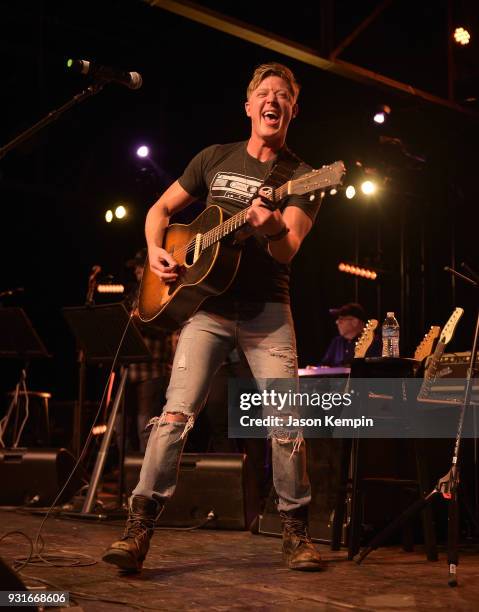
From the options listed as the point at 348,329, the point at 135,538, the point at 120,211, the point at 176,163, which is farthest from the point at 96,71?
the point at 120,211

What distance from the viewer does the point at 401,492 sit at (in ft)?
15.2

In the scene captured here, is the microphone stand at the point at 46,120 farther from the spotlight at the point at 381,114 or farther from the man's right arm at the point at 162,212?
the spotlight at the point at 381,114

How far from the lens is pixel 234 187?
3.74 metres

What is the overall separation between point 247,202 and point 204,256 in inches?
12.8

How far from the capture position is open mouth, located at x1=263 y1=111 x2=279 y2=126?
3725 mm

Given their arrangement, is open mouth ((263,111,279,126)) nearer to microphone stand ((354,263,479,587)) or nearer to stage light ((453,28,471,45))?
microphone stand ((354,263,479,587))

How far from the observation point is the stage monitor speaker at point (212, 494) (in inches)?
202

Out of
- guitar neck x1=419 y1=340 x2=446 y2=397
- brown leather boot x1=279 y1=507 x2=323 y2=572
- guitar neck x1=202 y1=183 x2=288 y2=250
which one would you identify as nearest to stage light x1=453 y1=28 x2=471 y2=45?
guitar neck x1=419 y1=340 x2=446 y2=397

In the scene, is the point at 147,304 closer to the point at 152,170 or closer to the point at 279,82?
the point at 279,82

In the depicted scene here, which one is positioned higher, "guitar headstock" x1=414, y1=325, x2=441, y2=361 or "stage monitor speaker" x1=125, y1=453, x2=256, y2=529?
"guitar headstock" x1=414, y1=325, x2=441, y2=361

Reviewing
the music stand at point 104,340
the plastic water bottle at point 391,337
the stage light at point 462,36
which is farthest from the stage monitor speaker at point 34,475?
the stage light at point 462,36

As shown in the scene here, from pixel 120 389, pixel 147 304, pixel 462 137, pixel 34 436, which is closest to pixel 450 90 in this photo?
pixel 462 137

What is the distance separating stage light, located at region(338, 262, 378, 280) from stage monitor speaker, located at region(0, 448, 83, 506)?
Result: 18.4 ft

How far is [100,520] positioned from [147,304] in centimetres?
212
